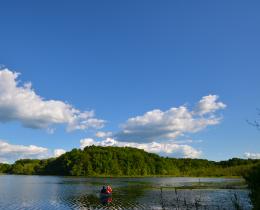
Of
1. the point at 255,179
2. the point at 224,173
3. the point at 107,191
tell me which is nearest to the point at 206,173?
the point at 224,173

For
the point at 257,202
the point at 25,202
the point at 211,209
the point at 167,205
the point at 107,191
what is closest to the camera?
the point at 257,202

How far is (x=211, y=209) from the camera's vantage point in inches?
1790

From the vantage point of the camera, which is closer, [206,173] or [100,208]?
[100,208]

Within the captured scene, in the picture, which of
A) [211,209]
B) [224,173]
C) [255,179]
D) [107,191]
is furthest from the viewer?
[224,173]

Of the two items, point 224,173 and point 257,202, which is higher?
point 224,173

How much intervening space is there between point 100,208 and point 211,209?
1584cm

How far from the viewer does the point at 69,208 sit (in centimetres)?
5297

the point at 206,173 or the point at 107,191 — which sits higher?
the point at 206,173

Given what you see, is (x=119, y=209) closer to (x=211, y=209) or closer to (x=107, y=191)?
(x=211, y=209)

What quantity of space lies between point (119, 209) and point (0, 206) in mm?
16924

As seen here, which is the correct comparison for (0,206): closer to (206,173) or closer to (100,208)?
(100,208)

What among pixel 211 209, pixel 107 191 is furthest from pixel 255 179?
pixel 107 191

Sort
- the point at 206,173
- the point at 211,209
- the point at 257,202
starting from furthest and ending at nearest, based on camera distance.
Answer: the point at 206,173 < the point at 211,209 < the point at 257,202

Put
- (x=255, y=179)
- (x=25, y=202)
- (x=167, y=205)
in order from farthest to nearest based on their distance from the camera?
(x=25, y=202), (x=167, y=205), (x=255, y=179)
